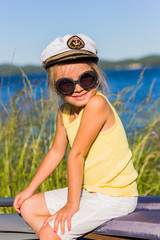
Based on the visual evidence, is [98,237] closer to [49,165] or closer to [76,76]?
[49,165]

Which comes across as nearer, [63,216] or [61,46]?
[63,216]

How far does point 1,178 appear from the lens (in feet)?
10.3

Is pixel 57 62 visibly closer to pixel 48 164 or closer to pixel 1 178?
pixel 48 164

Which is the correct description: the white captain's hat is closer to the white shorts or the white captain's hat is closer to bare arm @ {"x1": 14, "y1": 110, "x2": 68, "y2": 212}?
bare arm @ {"x1": 14, "y1": 110, "x2": 68, "y2": 212}

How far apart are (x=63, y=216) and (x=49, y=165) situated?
0.44 m

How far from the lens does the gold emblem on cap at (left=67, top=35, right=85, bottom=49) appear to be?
1.82 meters

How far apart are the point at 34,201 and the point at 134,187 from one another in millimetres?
494

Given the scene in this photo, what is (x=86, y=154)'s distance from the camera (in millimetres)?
1854

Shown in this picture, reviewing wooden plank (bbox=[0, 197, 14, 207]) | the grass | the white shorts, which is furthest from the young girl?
the grass

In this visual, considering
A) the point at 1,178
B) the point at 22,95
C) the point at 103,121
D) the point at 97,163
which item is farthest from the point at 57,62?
the point at 1,178

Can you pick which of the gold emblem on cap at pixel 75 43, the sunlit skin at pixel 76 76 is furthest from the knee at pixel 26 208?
the gold emblem on cap at pixel 75 43

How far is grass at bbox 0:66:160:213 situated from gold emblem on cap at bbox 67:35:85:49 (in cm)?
116

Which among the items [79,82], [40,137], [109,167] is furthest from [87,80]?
[40,137]

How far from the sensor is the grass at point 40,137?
3057 mm
